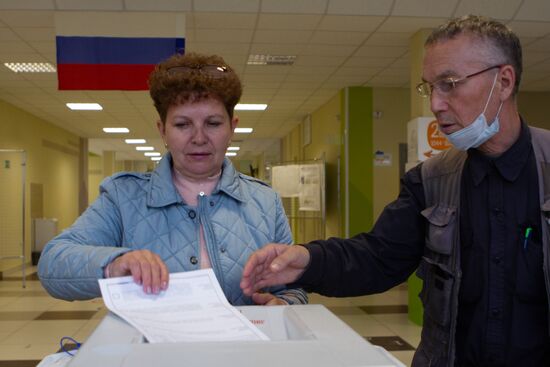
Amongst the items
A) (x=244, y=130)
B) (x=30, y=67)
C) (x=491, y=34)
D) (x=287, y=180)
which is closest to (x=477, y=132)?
(x=491, y=34)

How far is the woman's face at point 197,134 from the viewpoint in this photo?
4.43 feet

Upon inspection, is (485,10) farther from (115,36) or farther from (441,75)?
(441,75)

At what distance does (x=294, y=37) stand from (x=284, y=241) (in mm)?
4350

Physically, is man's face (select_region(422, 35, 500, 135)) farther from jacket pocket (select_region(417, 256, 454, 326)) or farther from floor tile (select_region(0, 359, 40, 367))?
floor tile (select_region(0, 359, 40, 367))

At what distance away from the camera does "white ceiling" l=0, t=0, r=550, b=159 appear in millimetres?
4602

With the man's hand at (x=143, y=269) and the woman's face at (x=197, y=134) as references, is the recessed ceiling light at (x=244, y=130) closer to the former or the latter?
the woman's face at (x=197, y=134)

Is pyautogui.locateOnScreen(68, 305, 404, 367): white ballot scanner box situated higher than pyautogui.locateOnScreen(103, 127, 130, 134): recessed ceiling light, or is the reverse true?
pyautogui.locateOnScreen(103, 127, 130, 134): recessed ceiling light

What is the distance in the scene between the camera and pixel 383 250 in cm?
152

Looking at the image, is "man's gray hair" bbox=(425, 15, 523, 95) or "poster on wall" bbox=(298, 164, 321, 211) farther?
"poster on wall" bbox=(298, 164, 321, 211)

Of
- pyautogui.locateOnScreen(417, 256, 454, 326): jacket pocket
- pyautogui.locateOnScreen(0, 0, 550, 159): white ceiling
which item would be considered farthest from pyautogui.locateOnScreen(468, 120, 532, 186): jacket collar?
pyautogui.locateOnScreen(0, 0, 550, 159): white ceiling

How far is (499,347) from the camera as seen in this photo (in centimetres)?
127

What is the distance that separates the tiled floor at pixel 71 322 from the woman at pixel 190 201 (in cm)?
295

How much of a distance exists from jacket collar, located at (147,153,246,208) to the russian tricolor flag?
117 inches

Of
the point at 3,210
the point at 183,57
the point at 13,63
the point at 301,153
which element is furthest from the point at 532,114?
the point at 3,210
